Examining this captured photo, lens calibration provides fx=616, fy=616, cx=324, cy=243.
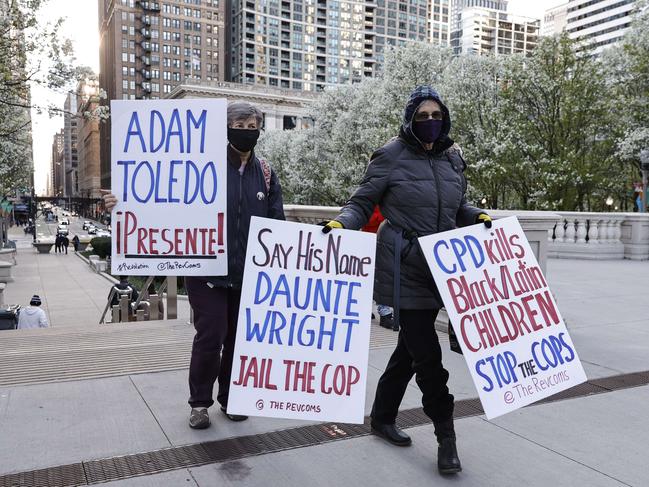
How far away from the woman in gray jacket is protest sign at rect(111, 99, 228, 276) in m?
1.04

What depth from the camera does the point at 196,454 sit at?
11.9 feet

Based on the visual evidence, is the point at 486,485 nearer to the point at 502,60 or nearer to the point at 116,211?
the point at 116,211

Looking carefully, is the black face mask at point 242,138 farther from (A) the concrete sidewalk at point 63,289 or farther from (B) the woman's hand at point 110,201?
(A) the concrete sidewalk at point 63,289

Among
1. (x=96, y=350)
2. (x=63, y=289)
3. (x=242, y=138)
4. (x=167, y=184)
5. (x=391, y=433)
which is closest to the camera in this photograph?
(x=391, y=433)

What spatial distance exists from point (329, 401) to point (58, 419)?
197 cm

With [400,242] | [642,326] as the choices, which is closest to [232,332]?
[400,242]

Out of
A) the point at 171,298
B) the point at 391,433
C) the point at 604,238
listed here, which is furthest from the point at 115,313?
the point at 604,238

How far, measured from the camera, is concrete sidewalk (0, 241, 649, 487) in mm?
3410

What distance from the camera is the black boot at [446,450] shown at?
11.2 feet

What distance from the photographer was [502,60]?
29812 mm

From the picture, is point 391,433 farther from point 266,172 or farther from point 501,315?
point 266,172

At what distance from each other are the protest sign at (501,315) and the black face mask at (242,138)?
133 centimetres

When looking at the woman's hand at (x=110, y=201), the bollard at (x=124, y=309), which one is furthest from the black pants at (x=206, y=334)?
the bollard at (x=124, y=309)

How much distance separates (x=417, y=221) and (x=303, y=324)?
2.88 ft
